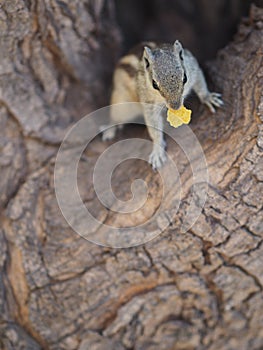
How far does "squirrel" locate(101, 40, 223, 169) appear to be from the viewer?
9.76 feet

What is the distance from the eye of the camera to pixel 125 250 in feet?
10.2

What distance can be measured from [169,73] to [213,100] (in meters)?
0.45

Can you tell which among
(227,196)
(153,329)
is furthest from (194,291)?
(227,196)

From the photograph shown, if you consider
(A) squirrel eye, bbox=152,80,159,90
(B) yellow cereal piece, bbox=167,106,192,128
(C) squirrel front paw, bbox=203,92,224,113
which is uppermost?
(C) squirrel front paw, bbox=203,92,224,113

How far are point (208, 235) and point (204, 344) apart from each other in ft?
2.73

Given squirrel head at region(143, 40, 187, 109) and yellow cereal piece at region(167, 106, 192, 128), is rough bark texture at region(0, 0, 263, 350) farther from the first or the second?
squirrel head at region(143, 40, 187, 109)

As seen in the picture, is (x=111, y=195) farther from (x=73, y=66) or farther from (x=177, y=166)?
(x=73, y=66)

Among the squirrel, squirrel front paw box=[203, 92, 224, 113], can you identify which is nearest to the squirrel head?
the squirrel

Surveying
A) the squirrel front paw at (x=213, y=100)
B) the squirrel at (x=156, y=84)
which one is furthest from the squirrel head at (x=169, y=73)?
the squirrel front paw at (x=213, y=100)

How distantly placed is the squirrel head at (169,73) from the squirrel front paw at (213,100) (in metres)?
0.31

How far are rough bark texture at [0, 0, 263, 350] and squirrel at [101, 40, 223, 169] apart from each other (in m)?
0.12

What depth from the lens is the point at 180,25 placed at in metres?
4.71

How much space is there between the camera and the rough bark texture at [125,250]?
292 centimetres

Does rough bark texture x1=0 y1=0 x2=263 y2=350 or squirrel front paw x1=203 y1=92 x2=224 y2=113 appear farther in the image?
squirrel front paw x1=203 y1=92 x2=224 y2=113
